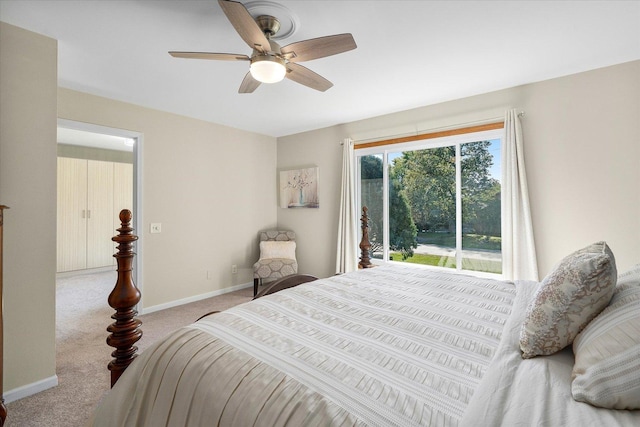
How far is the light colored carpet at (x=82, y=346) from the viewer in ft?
6.15

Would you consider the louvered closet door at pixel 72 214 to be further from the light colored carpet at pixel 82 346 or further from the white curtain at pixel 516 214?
the white curtain at pixel 516 214

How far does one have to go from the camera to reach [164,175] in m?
3.71

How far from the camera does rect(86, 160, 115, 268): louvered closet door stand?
18.6ft

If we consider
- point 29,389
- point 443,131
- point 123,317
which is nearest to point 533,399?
point 123,317

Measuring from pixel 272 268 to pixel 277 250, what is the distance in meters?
0.40

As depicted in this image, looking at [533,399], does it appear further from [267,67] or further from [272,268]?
[272,268]

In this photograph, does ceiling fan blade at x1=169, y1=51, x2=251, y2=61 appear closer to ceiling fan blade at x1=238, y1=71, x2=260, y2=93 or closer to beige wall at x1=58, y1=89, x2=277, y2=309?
ceiling fan blade at x1=238, y1=71, x2=260, y2=93

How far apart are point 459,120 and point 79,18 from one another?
137 inches

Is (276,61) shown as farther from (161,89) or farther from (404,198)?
(404,198)

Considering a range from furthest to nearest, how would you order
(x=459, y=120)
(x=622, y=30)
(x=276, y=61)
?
(x=459, y=120) < (x=622, y=30) < (x=276, y=61)

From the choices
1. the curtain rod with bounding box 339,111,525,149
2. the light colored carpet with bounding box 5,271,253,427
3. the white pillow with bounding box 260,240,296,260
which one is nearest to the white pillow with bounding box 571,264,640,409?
the light colored carpet with bounding box 5,271,253,427

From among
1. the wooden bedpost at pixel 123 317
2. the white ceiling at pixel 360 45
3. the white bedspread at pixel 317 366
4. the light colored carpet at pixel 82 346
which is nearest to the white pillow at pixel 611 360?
the white bedspread at pixel 317 366

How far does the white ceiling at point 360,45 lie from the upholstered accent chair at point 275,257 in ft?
6.95

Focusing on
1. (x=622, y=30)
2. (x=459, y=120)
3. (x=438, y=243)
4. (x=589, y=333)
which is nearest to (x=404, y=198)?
(x=438, y=243)
